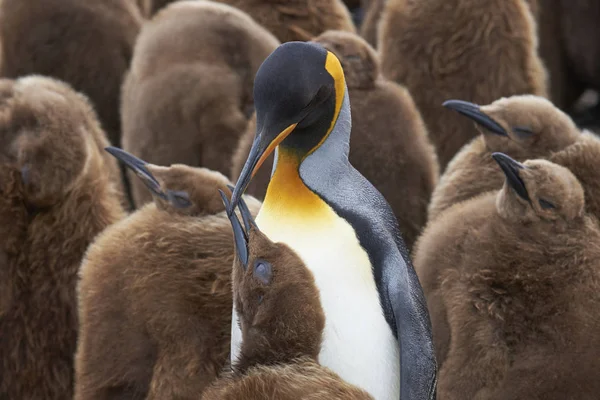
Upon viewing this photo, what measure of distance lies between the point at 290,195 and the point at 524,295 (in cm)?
57

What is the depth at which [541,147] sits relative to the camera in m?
2.89

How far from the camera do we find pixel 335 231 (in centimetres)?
217

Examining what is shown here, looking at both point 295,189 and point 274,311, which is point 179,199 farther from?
point 274,311

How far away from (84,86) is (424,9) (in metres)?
1.19

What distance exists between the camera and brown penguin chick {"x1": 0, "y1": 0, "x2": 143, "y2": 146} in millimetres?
3939

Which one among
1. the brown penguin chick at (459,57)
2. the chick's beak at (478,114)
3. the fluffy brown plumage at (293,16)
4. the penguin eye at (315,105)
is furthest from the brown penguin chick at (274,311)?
the fluffy brown plumage at (293,16)

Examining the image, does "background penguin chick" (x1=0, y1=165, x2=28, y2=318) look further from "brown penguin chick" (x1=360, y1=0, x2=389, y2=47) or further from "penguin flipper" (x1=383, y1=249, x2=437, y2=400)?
"brown penguin chick" (x1=360, y1=0, x2=389, y2=47)

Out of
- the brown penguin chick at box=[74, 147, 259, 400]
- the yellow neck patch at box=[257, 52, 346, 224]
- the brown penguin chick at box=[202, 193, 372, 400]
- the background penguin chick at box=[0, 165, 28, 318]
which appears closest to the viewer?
the brown penguin chick at box=[202, 193, 372, 400]

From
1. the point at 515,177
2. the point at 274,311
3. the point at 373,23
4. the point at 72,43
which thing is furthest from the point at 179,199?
the point at 373,23

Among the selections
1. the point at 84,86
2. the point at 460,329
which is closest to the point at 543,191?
the point at 460,329

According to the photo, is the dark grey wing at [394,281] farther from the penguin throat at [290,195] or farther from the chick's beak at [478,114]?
the chick's beak at [478,114]

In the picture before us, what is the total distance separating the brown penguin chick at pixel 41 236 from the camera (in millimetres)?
2633

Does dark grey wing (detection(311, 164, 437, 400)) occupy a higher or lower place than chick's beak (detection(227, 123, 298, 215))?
lower

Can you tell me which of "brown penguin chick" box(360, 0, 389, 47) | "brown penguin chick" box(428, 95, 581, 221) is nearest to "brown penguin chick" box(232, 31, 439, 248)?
"brown penguin chick" box(428, 95, 581, 221)
